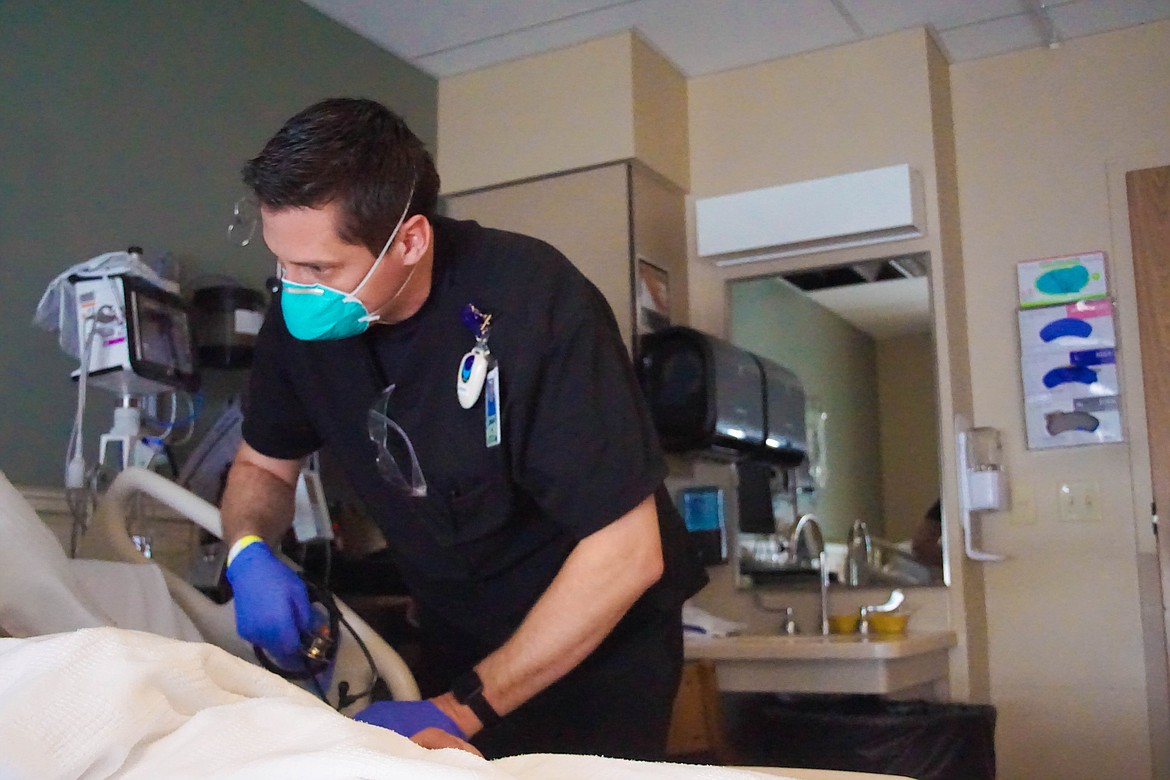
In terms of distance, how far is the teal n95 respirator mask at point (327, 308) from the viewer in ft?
4.71

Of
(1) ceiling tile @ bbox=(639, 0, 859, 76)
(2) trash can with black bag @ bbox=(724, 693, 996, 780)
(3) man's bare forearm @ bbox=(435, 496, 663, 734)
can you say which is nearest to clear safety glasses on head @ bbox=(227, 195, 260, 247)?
(1) ceiling tile @ bbox=(639, 0, 859, 76)

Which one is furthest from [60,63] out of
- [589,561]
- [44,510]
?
[589,561]

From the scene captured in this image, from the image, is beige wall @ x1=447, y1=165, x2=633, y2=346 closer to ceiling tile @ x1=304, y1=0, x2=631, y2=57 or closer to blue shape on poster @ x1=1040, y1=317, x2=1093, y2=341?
ceiling tile @ x1=304, y1=0, x2=631, y2=57

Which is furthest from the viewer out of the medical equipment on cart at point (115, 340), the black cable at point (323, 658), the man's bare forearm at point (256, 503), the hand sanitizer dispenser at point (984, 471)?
the hand sanitizer dispenser at point (984, 471)

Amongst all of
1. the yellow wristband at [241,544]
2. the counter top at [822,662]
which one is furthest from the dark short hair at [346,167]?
the counter top at [822,662]

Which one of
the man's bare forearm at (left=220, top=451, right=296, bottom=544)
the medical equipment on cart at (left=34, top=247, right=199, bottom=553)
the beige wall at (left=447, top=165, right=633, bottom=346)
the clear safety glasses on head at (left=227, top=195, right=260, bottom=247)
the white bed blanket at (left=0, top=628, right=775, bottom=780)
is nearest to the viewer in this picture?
the white bed blanket at (left=0, top=628, right=775, bottom=780)

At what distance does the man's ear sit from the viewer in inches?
56.4

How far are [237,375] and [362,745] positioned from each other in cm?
200

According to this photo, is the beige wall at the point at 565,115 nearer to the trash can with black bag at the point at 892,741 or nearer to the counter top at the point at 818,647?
the counter top at the point at 818,647

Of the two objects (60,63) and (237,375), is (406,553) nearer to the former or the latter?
(237,375)

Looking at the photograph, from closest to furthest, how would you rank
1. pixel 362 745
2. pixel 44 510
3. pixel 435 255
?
pixel 362 745
pixel 435 255
pixel 44 510

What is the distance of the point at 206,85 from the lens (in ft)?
8.45

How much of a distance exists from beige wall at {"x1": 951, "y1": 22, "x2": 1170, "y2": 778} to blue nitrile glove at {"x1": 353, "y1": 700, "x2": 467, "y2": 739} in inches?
83.7

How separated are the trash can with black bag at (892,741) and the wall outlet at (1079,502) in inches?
25.1
